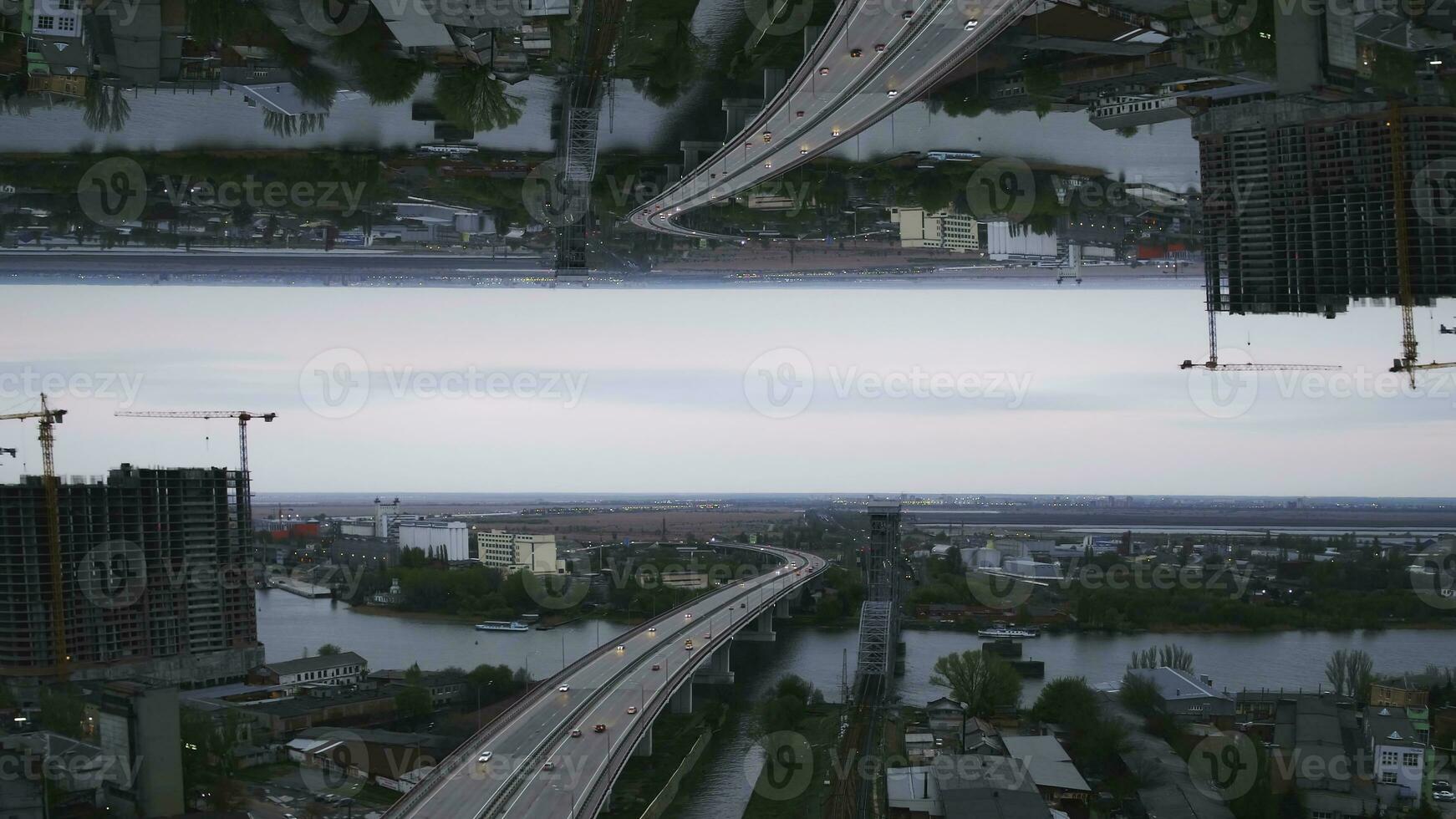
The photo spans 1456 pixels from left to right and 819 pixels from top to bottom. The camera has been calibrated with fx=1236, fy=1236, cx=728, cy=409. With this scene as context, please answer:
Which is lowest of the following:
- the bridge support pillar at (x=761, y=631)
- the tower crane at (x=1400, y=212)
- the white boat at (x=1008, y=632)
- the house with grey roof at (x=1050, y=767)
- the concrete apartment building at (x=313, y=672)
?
the white boat at (x=1008, y=632)

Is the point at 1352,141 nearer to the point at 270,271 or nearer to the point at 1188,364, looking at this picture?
the point at 1188,364

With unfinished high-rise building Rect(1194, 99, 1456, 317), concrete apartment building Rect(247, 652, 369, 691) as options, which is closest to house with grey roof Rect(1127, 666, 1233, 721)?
unfinished high-rise building Rect(1194, 99, 1456, 317)

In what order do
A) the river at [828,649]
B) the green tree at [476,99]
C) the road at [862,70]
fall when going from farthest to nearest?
the river at [828,649]
the green tree at [476,99]
the road at [862,70]

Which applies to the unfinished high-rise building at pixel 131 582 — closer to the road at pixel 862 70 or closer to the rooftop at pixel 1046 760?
the rooftop at pixel 1046 760

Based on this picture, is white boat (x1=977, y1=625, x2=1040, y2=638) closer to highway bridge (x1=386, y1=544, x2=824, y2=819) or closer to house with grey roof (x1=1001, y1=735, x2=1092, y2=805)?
highway bridge (x1=386, y1=544, x2=824, y2=819)

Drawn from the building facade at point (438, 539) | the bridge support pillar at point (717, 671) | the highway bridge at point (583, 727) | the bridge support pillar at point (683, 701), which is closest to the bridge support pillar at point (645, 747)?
the highway bridge at point (583, 727)

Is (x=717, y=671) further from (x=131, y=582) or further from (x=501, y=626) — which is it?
(x=131, y=582)

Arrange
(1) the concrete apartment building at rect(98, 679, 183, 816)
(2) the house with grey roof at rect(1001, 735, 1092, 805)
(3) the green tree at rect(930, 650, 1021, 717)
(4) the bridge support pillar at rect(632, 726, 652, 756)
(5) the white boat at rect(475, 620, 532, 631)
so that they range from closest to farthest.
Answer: (1) the concrete apartment building at rect(98, 679, 183, 816)
(2) the house with grey roof at rect(1001, 735, 1092, 805)
(4) the bridge support pillar at rect(632, 726, 652, 756)
(3) the green tree at rect(930, 650, 1021, 717)
(5) the white boat at rect(475, 620, 532, 631)
